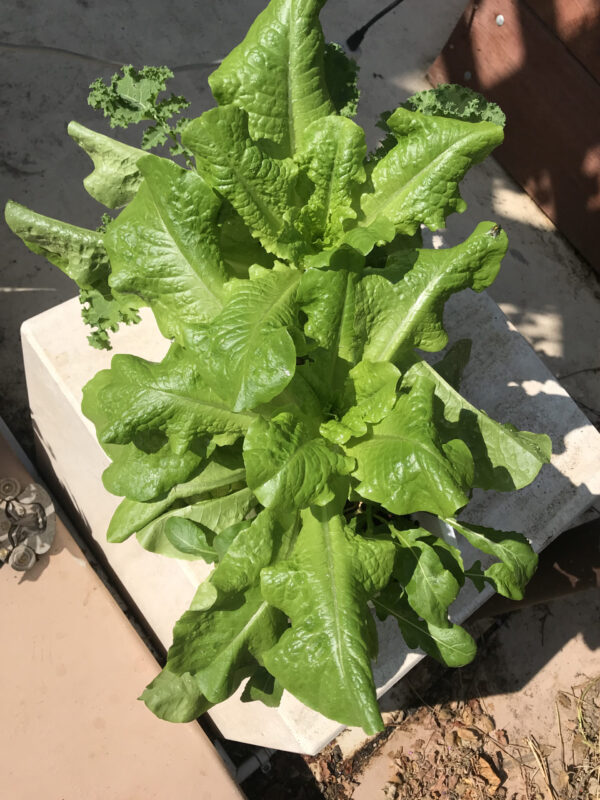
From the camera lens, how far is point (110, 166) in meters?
1.42

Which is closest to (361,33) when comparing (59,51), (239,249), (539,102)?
(539,102)

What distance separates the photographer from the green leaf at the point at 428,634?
132 cm

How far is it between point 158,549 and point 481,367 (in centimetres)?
87

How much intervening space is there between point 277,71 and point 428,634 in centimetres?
103

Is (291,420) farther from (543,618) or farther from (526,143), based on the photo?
(526,143)

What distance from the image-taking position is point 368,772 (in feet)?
8.42

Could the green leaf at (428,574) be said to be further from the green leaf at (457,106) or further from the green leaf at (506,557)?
the green leaf at (457,106)

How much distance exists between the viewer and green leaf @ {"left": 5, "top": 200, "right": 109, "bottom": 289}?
4.55ft

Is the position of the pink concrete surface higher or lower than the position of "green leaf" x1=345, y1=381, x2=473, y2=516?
lower

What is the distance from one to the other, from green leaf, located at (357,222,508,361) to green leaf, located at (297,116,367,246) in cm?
13

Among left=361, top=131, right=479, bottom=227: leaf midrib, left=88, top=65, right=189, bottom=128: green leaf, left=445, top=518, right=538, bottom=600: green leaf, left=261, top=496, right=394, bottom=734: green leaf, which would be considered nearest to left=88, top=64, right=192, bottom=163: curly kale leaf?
left=88, top=65, right=189, bottom=128: green leaf

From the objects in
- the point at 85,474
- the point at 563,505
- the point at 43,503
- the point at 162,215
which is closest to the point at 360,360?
the point at 162,215

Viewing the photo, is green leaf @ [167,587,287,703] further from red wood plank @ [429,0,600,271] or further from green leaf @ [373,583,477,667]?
red wood plank @ [429,0,600,271]

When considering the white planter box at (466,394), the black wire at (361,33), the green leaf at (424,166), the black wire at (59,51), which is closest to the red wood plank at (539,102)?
the black wire at (361,33)
